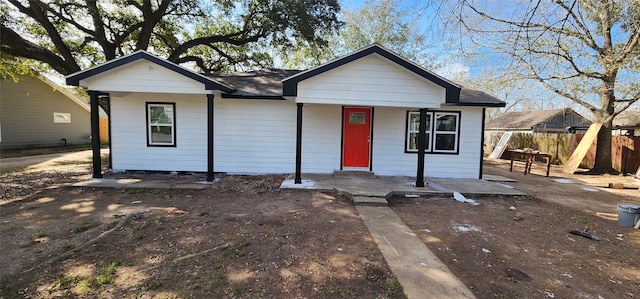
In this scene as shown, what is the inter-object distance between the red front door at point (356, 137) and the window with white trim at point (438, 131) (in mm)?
1282

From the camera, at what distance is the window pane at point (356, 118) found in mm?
9063

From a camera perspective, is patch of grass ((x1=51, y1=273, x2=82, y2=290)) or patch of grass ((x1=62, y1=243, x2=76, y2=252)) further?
patch of grass ((x1=62, y1=243, x2=76, y2=252))

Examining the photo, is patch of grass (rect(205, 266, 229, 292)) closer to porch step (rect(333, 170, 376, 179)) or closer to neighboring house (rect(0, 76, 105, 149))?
porch step (rect(333, 170, 376, 179))

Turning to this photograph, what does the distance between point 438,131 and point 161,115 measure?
8678 mm

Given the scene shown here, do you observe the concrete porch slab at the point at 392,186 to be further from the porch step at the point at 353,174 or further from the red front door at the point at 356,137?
the red front door at the point at 356,137

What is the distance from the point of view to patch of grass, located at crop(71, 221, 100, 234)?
439 centimetres

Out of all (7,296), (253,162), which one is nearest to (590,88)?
(253,162)

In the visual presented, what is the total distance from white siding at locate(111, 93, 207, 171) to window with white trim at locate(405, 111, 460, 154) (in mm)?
6473

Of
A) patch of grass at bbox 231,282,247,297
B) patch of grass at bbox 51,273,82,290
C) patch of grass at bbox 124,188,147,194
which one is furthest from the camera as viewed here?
patch of grass at bbox 124,188,147,194

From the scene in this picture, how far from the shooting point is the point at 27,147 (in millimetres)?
16750

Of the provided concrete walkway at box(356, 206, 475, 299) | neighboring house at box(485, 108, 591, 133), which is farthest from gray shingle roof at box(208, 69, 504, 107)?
neighboring house at box(485, 108, 591, 133)

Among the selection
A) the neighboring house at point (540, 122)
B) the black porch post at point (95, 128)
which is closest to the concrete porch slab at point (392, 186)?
the black porch post at point (95, 128)

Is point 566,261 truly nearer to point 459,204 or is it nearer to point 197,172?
point 459,204

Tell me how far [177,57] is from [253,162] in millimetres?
8571
